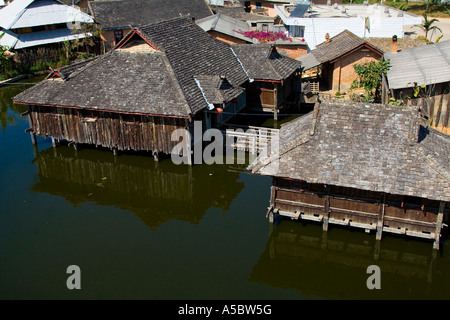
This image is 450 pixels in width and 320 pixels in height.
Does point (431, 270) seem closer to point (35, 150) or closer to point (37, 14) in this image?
point (35, 150)

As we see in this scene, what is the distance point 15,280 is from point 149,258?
16.9 feet

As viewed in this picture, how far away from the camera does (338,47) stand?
3569 centimetres

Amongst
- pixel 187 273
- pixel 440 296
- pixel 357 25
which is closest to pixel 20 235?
pixel 187 273

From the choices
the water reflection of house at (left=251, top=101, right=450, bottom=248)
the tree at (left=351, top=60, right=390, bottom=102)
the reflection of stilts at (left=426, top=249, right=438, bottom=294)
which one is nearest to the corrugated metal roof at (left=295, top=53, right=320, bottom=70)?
the tree at (left=351, top=60, right=390, bottom=102)

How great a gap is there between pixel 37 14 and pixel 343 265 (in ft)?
142

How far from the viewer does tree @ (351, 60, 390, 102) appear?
30.4 m

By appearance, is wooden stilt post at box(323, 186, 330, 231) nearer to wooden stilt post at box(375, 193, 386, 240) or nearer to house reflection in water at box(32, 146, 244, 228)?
wooden stilt post at box(375, 193, 386, 240)

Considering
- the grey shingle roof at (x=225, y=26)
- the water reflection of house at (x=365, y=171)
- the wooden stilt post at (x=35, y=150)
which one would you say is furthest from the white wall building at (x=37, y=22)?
the water reflection of house at (x=365, y=171)

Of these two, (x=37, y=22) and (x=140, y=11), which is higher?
(x=140, y=11)

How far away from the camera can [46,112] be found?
2842 centimetres

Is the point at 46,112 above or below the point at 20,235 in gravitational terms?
above

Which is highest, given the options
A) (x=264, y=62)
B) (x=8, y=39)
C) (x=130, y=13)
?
(x=130, y=13)

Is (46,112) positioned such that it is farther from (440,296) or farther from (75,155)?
(440,296)

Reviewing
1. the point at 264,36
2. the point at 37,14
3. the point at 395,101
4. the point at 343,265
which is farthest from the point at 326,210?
the point at 37,14
